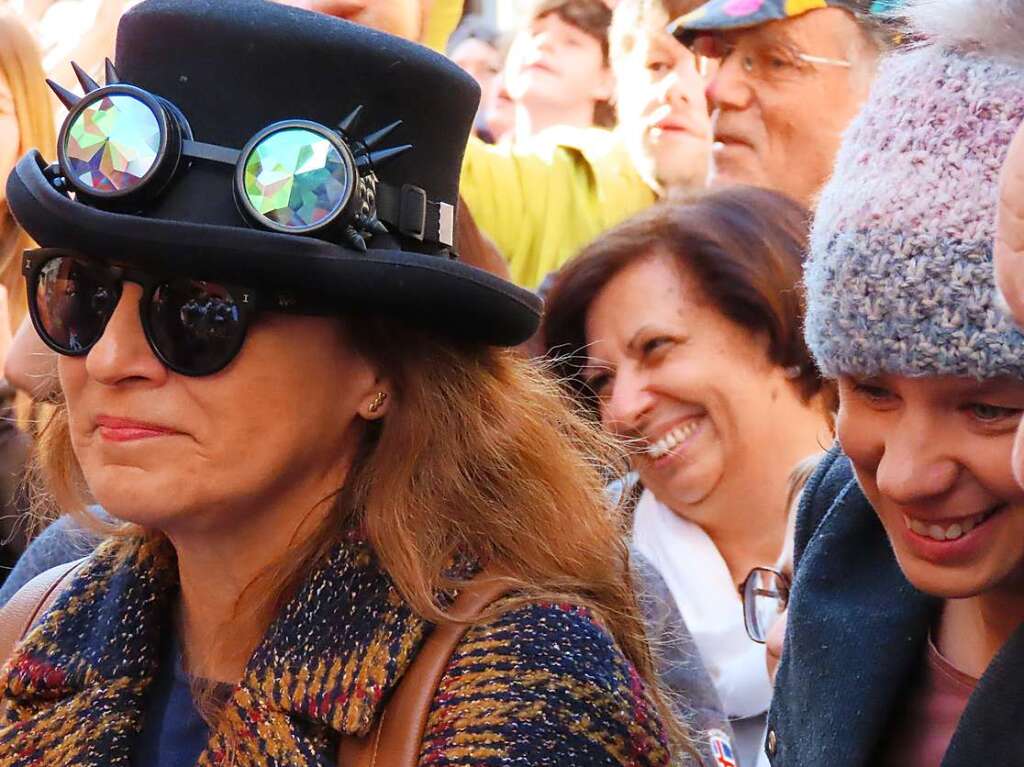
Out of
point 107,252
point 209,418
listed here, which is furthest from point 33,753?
point 107,252

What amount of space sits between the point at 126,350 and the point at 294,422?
0.26m

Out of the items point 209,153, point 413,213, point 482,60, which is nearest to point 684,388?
point 413,213

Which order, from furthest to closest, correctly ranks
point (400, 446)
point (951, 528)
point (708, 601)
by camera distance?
point (708, 601) → point (400, 446) → point (951, 528)

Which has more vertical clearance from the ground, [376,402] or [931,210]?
[931,210]

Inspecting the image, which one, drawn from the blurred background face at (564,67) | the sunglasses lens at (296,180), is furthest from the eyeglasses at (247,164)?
the blurred background face at (564,67)

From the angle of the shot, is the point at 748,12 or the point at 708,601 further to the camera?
the point at 748,12

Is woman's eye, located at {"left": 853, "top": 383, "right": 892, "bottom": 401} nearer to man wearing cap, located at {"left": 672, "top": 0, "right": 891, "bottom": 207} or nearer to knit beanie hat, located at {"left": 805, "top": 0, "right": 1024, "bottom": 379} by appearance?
knit beanie hat, located at {"left": 805, "top": 0, "right": 1024, "bottom": 379}

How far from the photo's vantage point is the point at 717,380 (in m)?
3.79

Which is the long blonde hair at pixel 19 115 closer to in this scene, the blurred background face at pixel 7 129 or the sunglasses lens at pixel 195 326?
the blurred background face at pixel 7 129

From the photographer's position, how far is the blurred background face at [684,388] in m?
3.79

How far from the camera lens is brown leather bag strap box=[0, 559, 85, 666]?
2.70 m

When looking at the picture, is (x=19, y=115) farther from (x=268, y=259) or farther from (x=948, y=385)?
(x=948, y=385)

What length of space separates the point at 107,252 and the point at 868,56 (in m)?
2.52

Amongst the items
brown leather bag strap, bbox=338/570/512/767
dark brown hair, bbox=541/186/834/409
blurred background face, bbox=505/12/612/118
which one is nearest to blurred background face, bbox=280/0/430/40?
dark brown hair, bbox=541/186/834/409
